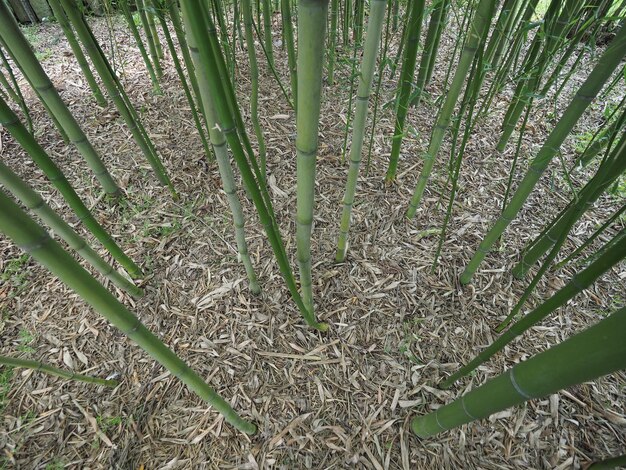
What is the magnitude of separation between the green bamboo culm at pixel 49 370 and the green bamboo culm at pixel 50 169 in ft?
1.41

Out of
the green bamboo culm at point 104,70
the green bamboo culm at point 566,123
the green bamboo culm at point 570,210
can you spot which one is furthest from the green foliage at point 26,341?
the green bamboo culm at point 570,210

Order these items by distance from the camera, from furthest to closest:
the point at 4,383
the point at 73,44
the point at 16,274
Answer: the point at 73,44 → the point at 16,274 → the point at 4,383

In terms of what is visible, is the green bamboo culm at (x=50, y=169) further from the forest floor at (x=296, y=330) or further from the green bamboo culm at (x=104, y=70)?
the green bamboo culm at (x=104, y=70)

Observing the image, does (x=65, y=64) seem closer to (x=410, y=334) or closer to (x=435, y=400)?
(x=410, y=334)

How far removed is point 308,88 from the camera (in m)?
0.55

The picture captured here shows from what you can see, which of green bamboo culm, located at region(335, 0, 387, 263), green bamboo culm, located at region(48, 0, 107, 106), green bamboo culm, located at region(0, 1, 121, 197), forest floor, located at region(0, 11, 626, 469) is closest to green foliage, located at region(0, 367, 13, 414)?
forest floor, located at region(0, 11, 626, 469)

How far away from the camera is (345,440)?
1092mm

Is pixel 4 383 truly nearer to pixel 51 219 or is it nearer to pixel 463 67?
pixel 51 219

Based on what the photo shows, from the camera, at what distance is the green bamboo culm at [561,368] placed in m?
0.44

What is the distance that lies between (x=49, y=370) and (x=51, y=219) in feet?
1.46

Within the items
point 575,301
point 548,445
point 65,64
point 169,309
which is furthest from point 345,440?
point 65,64

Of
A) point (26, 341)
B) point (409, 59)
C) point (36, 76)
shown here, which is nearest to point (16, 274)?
point (26, 341)

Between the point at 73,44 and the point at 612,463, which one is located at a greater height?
the point at 73,44

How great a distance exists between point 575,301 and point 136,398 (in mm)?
1776
